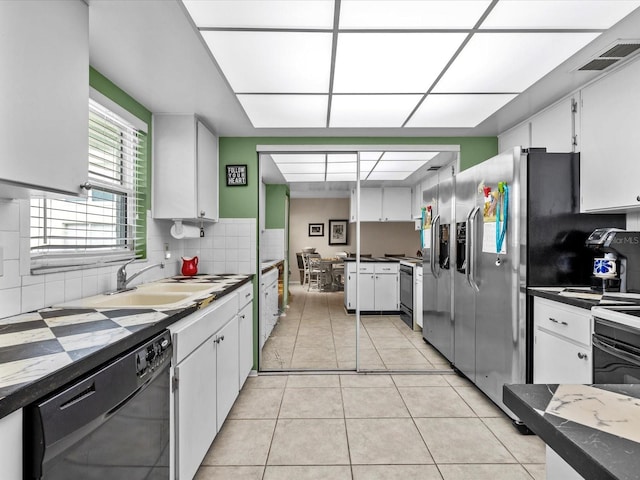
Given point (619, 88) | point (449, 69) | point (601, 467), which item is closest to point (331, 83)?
point (449, 69)

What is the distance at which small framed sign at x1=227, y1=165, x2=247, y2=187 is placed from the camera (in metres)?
3.41

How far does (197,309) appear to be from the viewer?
180 cm

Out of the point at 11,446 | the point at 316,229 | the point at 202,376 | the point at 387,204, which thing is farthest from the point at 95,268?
the point at 316,229

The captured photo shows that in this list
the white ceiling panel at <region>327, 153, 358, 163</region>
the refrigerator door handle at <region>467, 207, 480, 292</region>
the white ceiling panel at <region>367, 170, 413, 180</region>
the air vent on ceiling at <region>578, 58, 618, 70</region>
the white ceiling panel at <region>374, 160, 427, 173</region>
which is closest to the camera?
the air vent on ceiling at <region>578, 58, 618, 70</region>

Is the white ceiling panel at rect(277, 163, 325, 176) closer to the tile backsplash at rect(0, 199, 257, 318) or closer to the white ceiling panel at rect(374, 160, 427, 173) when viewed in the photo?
the white ceiling panel at rect(374, 160, 427, 173)

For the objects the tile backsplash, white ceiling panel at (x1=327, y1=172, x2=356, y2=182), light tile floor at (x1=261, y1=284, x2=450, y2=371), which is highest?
white ceiling panel at (x1=327, y1=172, x2=356, y2=182)

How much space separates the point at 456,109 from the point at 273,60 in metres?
1.48

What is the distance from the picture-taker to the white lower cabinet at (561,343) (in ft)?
6.17

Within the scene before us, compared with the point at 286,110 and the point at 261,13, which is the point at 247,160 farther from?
the point at 261,13

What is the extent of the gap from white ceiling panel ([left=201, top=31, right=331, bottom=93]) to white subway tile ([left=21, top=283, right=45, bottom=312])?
140 cm

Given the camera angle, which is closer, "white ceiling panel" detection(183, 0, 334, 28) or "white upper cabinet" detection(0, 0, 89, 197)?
"white upper cabinet" detection(0, 0, 89, 197)

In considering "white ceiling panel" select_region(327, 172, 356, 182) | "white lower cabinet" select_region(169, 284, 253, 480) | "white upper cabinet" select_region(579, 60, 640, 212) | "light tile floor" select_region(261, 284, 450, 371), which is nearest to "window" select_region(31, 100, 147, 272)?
"white lower cabinet" select_region(169, 284, 253, 480)

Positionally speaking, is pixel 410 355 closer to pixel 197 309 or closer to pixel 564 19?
pixel 197 309

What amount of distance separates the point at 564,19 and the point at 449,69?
58cm
